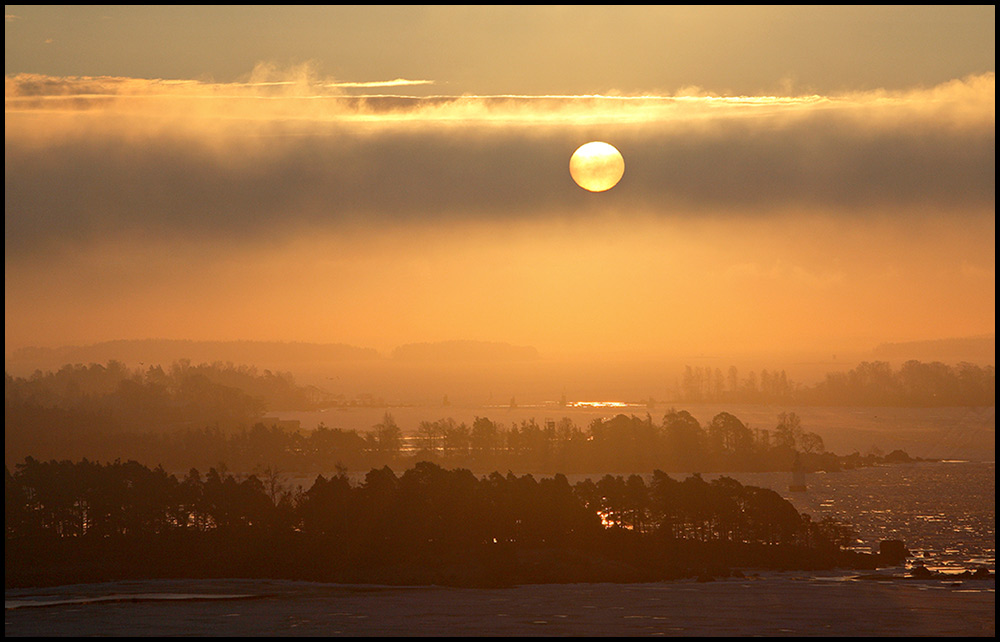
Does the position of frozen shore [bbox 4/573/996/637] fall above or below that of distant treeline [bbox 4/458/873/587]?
below

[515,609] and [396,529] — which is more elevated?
[396,529]

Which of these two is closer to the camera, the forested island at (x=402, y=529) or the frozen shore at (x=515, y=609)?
the frozen shore at (x=515, y=609)

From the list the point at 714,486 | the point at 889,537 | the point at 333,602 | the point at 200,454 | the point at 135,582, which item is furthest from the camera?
the point at 200,454

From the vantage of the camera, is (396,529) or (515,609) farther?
(396,529)


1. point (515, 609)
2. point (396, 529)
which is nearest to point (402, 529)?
point (396, 529)

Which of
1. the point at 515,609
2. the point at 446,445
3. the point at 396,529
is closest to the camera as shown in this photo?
the point at 515,609

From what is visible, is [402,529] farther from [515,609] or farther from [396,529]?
[515,609]

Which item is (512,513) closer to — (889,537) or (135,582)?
(135,582)

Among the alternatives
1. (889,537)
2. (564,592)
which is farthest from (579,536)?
(889,537)
